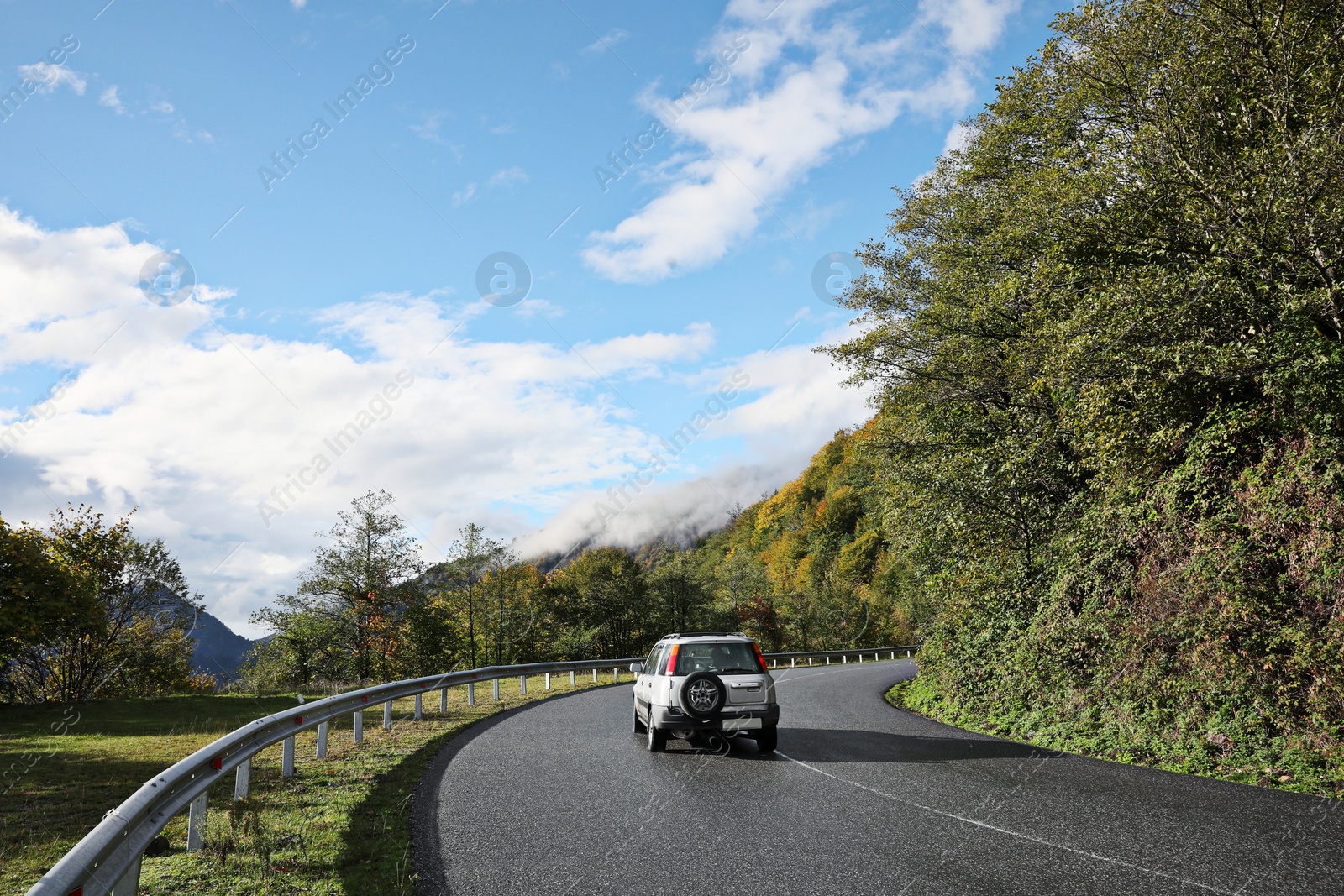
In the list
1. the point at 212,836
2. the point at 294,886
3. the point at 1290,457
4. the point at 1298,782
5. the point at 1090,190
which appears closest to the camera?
the point at 294,886

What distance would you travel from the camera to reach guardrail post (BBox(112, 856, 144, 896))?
432cm

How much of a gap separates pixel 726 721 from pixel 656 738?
3.63 ft

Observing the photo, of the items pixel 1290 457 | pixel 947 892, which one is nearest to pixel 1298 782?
pixel 1290 457

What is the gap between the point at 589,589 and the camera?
60.6m

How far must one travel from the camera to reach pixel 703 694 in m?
10.6

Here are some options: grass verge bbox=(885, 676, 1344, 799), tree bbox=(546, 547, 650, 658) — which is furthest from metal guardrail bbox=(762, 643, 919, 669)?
grass verge bbox=(885, 676, 1344, 799)

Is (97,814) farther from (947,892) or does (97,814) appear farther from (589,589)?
(589,589)

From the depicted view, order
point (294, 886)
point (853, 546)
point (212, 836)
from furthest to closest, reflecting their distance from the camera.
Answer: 1. point (853, 546)
2. point (212, 836)
3. point (294, 886)

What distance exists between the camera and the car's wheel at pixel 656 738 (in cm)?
1083

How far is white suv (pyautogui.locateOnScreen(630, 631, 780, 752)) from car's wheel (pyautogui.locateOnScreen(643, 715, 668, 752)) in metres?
0.01

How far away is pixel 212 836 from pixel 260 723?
1.91 m

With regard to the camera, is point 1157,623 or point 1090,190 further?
point 1090,190

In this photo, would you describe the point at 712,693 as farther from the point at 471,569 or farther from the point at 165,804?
the point at 471,569

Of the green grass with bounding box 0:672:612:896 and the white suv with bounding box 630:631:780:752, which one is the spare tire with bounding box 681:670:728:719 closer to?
the white suv with bounding box 630:631:780:752
